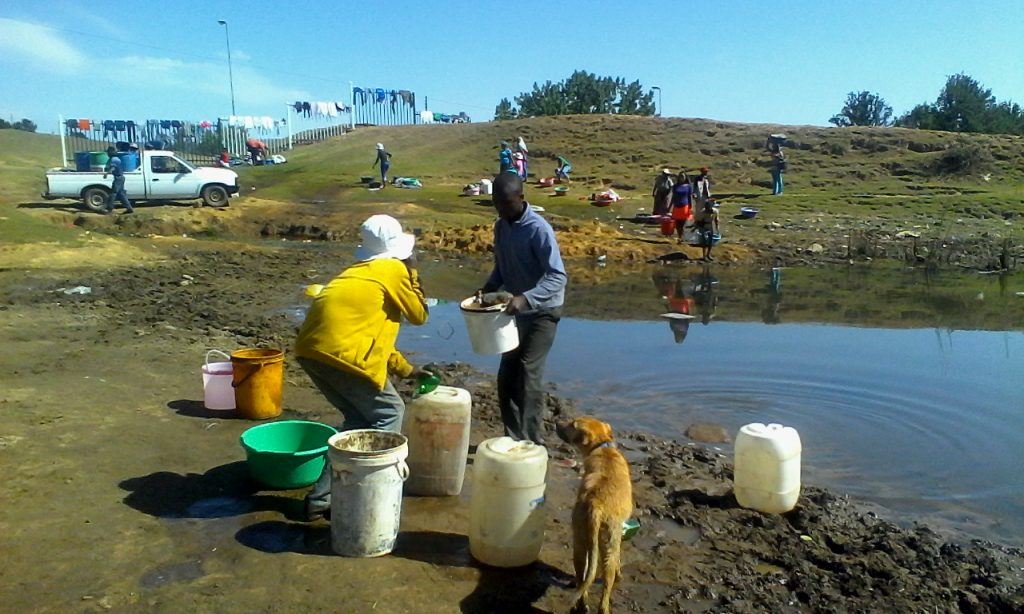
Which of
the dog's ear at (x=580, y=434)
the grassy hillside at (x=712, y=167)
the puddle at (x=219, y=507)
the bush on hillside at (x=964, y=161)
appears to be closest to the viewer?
the dog's ear at (x=580, y=434)

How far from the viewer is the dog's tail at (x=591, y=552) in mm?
3953

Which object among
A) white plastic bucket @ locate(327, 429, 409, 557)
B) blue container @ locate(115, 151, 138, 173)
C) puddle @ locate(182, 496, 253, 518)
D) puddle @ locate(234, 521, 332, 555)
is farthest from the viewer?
blue container @ locate(115, 151, 138, 173)

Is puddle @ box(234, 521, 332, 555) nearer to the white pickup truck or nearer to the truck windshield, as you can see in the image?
the white pickup truck

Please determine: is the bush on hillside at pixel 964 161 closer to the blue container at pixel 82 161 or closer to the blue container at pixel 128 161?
the blue container at pixel 128 161

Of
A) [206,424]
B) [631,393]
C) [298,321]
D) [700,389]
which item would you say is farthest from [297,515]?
[298,321]

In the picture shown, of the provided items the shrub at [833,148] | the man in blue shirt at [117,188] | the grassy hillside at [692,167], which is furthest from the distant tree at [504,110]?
the man in blue shirt at [117,188]

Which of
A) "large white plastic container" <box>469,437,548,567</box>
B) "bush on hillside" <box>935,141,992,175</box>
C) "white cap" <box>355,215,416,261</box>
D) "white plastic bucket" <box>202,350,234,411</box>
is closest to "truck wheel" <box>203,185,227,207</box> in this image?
"white plastic bucket" <box>202,350,234,411</box>

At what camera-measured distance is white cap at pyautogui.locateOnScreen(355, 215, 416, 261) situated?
16.1 feet

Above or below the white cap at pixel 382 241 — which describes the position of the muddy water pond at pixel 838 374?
below

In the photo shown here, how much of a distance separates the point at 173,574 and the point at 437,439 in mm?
1776

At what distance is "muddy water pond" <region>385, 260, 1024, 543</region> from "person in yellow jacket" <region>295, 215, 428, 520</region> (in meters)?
3.57

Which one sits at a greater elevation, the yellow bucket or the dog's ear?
the dog's ear

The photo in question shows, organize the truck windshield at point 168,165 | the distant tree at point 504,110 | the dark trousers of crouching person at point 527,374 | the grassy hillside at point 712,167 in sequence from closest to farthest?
the dark trousers of crouching person at point 527,374
the truck windshield at point 168,165
the grassy hillside at point 712,167
the distant tree at point 504,110

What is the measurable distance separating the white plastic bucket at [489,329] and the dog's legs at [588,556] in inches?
64.1
